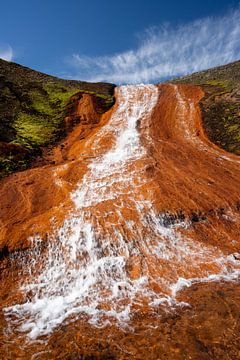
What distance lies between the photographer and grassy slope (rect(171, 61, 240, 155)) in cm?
2069


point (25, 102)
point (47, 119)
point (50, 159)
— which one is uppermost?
point (25, 102)

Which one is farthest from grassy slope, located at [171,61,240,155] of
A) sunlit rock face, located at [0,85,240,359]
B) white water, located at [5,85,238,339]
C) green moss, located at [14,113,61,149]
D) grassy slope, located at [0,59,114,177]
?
green moss, located at [14,113,61,149]

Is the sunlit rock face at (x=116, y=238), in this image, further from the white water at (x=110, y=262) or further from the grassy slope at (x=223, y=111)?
the grassy slope at (x=223, y=111)

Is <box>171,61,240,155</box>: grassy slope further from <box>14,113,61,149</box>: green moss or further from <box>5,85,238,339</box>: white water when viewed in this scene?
<box>14,113,61,149</box>: green moss

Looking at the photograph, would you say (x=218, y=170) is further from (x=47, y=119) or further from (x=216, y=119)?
(x=47, y=119)

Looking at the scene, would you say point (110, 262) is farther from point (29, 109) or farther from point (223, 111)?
point (29, 109)

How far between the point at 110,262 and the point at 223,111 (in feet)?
64.2

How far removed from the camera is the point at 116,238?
11.8 meters

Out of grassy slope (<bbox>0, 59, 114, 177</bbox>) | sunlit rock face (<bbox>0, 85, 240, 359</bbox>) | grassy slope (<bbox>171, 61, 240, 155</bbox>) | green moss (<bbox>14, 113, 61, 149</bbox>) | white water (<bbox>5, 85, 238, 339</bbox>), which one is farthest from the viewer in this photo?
green moss (<bbox>14, 113, 61, 149</bbox>)

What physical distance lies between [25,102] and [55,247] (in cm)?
2137

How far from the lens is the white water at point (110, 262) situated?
29.9 ft

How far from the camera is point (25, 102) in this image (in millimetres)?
28641

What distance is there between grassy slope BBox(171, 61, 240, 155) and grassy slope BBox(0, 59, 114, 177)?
1075cm

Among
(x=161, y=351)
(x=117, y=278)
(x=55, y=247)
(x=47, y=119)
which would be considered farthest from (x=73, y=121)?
(x=161, y=351)
